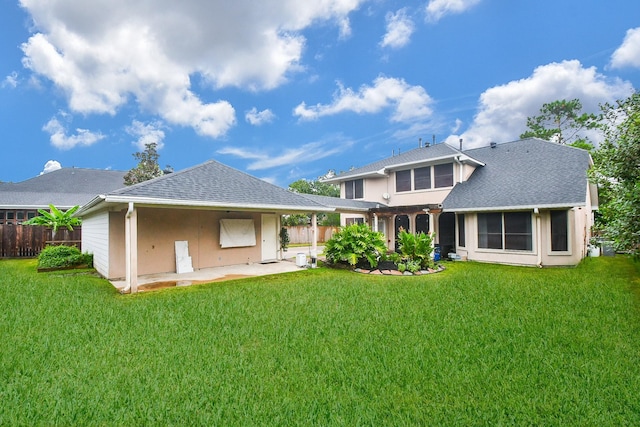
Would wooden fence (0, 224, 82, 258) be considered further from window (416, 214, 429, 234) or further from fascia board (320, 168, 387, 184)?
window (416, 214, 429, 234)

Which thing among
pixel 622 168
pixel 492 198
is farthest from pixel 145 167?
pixel 622 168

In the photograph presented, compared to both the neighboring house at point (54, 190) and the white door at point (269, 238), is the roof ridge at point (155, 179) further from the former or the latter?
the neighboring house at point (54, 190)

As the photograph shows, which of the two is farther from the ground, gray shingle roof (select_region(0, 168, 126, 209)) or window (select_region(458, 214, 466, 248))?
gray shingle roof (select_region(0, 168, 126, 209))

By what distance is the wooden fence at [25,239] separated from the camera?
15.9 meters

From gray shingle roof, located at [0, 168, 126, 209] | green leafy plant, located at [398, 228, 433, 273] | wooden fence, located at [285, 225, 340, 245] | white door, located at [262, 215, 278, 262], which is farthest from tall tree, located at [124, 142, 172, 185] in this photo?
green leafy plant, located at [398, 228, 433, 273]

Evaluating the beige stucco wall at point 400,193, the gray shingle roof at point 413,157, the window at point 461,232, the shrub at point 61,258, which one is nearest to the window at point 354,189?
the beige stucco wall at point 400,193

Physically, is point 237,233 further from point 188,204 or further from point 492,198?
point 492,198

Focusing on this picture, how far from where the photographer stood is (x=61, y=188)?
2761 centimetres

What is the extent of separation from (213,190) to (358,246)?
19.8 feet

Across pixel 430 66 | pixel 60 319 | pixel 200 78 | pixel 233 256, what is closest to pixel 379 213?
pixel 233 256

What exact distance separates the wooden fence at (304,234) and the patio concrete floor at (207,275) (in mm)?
14209

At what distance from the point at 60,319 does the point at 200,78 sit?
64.3 feet

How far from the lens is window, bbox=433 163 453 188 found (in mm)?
16484

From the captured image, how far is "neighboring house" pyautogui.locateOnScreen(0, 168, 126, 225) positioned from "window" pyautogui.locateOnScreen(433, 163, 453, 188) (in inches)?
948
